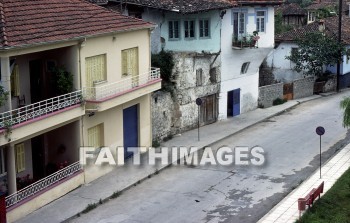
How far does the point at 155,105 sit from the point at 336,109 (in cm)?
1470

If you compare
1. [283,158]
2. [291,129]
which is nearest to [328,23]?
[291,129]

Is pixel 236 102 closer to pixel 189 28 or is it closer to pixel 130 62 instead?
pixel 189 28

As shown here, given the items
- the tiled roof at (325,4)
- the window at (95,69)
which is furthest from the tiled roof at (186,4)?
the tiled roof at (325,4)

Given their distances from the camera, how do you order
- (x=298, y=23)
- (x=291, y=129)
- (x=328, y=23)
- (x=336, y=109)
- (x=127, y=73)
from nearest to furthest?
(x=127, y=73), (x=291, y=129), (x=336, y=109), (x=328, y=23), (x=298, y=23)

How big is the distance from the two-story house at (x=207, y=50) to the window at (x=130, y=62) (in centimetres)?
283

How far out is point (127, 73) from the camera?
2664 cm

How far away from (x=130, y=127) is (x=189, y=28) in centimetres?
849

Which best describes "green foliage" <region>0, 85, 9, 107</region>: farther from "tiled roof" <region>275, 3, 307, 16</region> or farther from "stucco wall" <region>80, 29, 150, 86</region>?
"tiled roof" <region>275, 3, 307, 16</region>

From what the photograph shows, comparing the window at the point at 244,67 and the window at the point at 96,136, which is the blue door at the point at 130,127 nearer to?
the window at the point at 96,136

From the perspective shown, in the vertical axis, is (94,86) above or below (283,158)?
above

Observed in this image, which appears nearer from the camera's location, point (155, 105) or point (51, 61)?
point (51, 61)

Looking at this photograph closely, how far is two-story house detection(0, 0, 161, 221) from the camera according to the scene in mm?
19891

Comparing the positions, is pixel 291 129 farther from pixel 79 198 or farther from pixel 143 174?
pixel 79 198

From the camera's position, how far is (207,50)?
112ft
